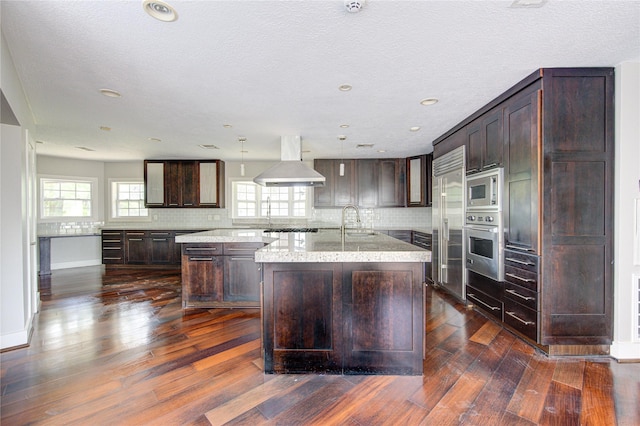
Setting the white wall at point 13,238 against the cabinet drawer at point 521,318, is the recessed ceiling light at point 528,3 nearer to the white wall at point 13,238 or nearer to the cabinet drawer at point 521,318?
the cabinet drawer at point 521,318

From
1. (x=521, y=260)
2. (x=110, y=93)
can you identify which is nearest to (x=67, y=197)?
(x=110, y=93)

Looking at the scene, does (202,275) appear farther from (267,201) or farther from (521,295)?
(521,295)

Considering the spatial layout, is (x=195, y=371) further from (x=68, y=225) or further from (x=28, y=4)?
(x=68, y=225)

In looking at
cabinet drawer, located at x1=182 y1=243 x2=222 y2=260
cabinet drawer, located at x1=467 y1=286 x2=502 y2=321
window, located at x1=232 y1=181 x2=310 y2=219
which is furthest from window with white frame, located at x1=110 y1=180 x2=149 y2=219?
cabinet drawer, located at x1=467 y1=286 x2=502 y2=321

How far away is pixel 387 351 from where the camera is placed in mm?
2072

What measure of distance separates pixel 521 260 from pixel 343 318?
173 centimetres

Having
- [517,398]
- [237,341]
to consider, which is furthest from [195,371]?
[517,398]

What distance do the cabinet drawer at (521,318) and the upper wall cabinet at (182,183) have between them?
5415 mm

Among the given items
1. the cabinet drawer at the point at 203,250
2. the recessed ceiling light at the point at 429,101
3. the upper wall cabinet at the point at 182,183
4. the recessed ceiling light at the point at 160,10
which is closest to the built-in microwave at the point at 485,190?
the recessed ceiling light at the point at 429,101

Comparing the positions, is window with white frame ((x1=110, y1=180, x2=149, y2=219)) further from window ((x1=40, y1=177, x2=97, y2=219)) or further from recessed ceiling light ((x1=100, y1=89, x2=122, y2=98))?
recessed ceiling light ((x1=100, y1=89, x2=122, y2=98))

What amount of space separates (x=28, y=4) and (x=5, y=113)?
133cm

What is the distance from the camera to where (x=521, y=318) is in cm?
257

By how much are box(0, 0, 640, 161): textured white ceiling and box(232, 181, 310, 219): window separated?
297cm

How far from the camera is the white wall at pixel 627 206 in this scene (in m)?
2.24
